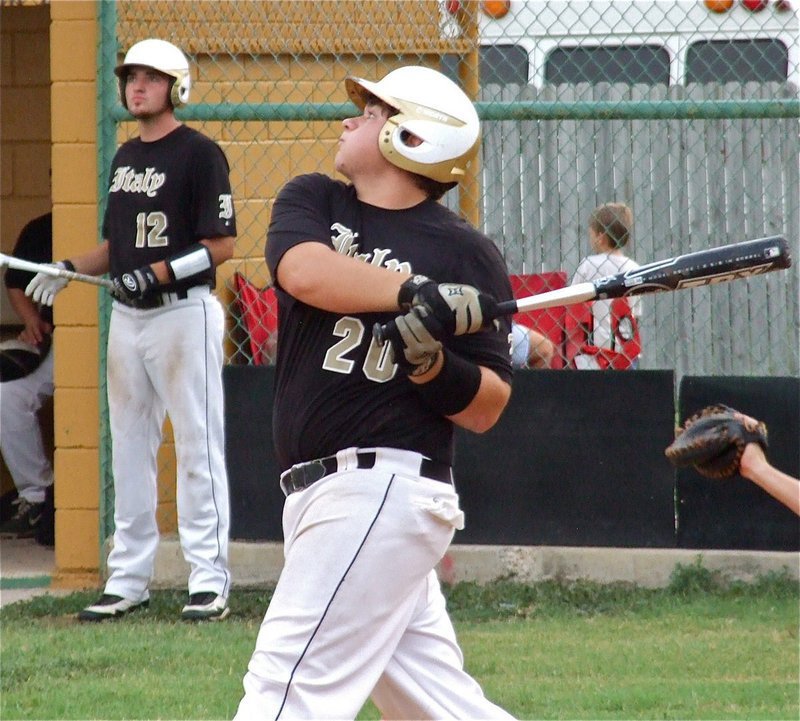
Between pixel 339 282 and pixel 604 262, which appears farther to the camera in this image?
pixel 604 262

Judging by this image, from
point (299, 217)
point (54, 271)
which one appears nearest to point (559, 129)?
point (54, 271)

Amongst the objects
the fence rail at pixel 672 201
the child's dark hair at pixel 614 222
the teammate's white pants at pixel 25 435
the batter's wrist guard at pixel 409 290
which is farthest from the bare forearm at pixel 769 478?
the teammate's white pants at pixel 25 435

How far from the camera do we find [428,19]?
757 cm

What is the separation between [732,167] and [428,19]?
8.35 ft

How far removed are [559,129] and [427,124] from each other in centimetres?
515

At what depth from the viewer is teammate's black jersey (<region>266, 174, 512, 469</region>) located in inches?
136

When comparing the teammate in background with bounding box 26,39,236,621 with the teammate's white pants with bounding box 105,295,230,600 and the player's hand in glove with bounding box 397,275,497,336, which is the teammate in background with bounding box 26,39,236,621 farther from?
the player's hand in glove with bounding box 397,275,497,336

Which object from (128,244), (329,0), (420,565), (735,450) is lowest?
(420,565)

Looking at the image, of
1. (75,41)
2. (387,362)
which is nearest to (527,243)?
(75,41)

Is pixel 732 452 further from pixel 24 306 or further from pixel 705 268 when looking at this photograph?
pixel 24 306

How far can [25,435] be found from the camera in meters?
8.35

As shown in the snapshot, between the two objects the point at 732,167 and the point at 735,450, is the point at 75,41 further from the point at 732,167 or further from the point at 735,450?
the point at 735,450

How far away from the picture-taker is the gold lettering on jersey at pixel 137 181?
20.7 ft

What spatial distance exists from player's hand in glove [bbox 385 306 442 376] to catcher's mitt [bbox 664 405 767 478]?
2.08 ft
